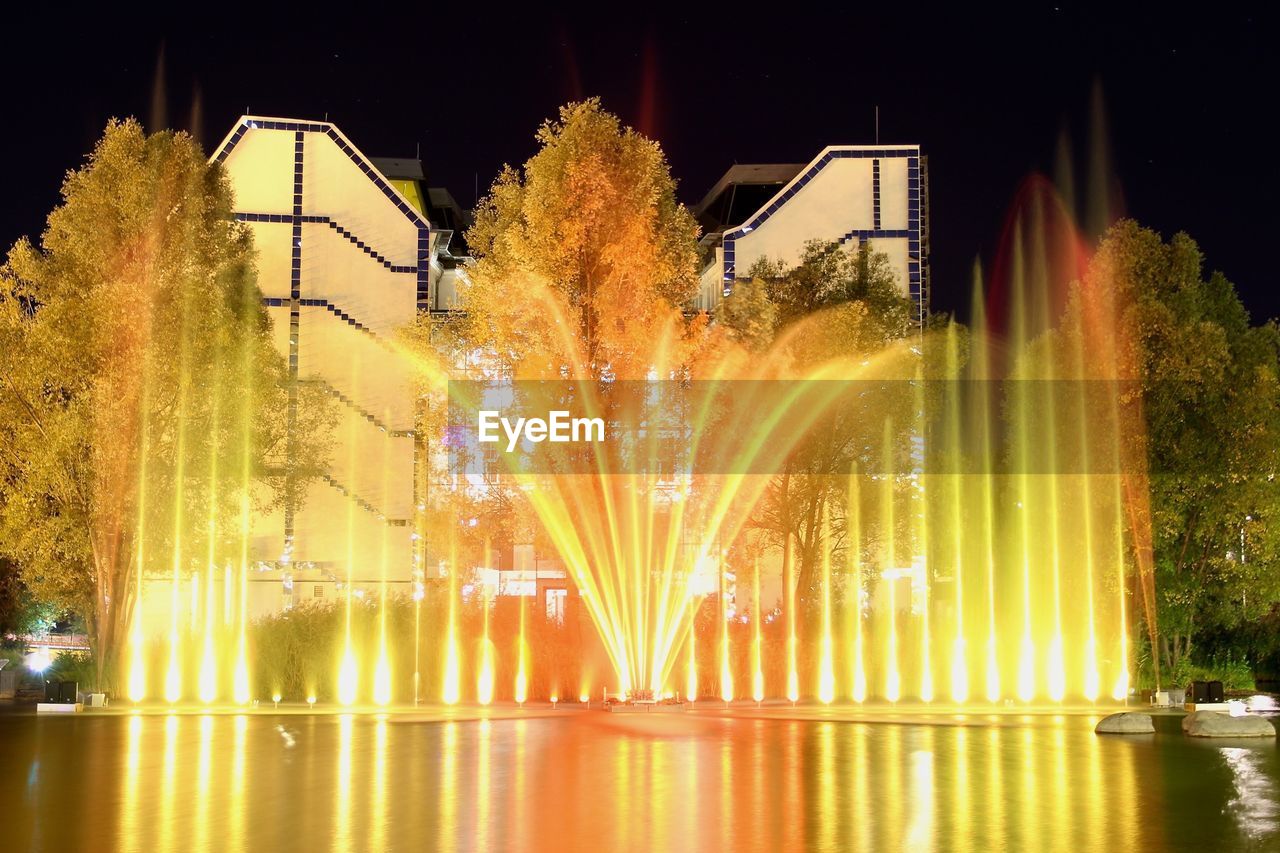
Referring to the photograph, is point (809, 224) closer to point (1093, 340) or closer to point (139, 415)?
point (1093, 340)

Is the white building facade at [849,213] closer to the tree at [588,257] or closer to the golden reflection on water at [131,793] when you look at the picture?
the tree at [588,257]

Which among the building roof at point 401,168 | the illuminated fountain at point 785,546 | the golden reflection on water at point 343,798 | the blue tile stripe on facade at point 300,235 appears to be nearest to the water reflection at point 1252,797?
the golden reflection on water at point 343,798

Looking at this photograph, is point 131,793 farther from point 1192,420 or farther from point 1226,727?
point 1192,420

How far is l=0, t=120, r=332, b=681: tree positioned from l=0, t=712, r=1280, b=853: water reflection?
8.62 metres

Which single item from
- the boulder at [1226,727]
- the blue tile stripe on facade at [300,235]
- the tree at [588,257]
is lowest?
the boulder at [1226,727]

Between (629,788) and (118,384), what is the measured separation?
69.6 feet

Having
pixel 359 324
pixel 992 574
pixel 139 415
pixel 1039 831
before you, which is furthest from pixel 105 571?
pixel 1039 831

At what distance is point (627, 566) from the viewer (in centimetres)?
3325

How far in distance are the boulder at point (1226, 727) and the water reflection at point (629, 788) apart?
0.58 m

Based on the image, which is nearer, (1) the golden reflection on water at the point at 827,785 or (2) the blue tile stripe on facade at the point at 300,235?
(1) the golden reflection on water at the point at 827,785

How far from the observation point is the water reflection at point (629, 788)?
41.6ft

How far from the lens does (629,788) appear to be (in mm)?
15914

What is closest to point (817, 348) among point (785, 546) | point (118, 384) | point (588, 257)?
point (785, 546)

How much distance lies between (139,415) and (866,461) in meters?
19.4
